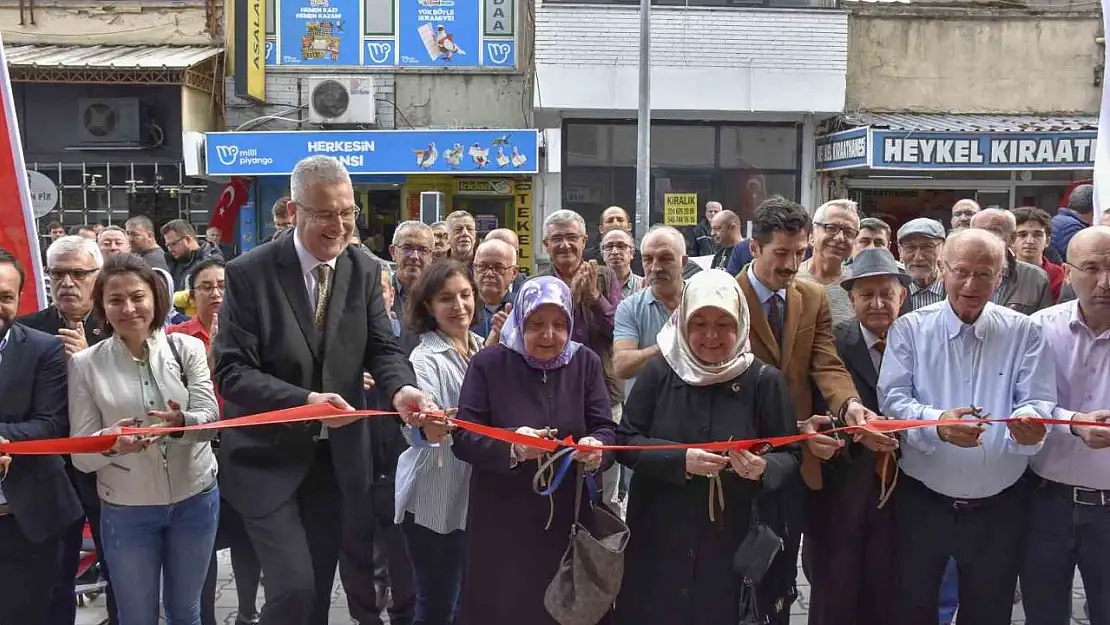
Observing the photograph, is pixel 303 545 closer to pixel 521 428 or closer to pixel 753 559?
pixel 521 428

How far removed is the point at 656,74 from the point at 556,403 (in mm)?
11805

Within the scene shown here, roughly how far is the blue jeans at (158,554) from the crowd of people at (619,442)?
12 mm

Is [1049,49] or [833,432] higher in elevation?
[1049,49]

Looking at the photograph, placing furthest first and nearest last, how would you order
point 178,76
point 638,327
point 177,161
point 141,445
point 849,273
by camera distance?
point 177,161 → point 178,76 → point 638,327 → point 849,273 → point 141,445

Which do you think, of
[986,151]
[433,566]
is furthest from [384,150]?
[433,566]

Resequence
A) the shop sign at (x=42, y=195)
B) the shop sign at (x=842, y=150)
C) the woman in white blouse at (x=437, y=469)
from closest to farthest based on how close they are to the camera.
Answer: the woman in white blouse at (x=437, y=469)
the shop sign at (x=42, y=195)
the shop sign at (x=842, y=150)

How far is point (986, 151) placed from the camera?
13945 millimetres

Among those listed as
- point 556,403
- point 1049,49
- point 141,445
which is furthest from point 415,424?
point 1049,49

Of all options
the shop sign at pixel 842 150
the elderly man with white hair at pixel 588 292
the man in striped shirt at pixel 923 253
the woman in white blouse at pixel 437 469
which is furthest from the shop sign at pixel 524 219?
the woman in white blouse at pixel 437 469

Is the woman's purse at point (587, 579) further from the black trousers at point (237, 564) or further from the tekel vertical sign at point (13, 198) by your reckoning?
the tekel vertical sign at point (13, 198)

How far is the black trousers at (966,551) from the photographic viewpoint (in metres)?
3.88

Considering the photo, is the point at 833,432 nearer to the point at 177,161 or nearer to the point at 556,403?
the point at 556,403

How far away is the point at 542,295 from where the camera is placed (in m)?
3.88

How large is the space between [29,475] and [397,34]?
43.0 ft
